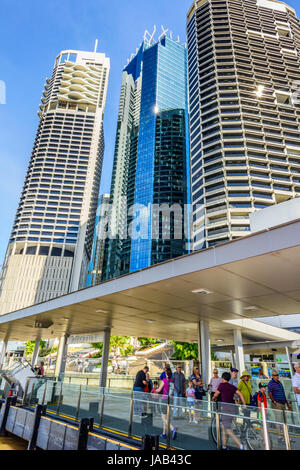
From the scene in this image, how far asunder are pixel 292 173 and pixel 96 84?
11063cm

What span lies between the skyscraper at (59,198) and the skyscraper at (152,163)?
39.8ft

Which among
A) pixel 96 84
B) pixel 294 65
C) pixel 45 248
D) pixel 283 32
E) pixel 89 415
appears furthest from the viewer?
pixel 96 84

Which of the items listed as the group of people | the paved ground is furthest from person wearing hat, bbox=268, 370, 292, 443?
the paved ground

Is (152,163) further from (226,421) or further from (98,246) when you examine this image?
(226,421)

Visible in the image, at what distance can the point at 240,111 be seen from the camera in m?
74.8

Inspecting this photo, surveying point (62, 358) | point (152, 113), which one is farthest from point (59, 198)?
point (62, 358)

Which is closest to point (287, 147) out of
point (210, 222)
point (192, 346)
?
point (210, 222)

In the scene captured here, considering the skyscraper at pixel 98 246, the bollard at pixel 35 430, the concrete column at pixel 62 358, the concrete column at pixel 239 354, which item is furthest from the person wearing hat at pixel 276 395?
the skyscraper at pixel 98 246

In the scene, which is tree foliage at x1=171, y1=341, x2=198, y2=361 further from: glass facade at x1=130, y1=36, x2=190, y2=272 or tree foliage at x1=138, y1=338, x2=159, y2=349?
glass facade at x1=130, y1=36, x2=190, y2=272

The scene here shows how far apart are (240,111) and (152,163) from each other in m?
43.2

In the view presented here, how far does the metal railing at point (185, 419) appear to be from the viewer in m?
3.84

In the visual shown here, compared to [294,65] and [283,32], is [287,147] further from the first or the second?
[283,32]

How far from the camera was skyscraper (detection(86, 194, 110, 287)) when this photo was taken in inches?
4983

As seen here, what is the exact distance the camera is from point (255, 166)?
225 ft
